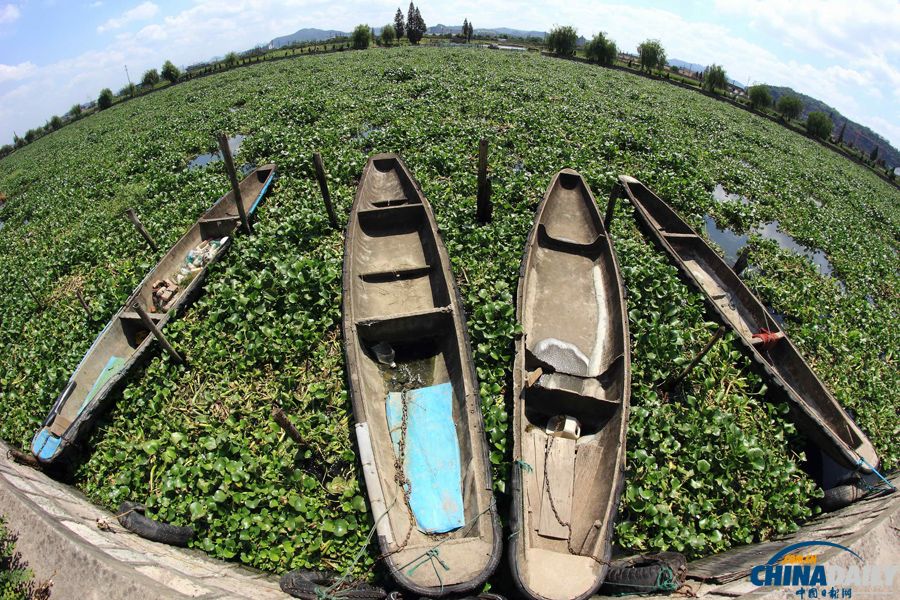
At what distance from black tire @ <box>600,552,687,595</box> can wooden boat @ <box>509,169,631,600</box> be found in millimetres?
505

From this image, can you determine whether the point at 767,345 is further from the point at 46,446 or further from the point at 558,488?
the point at 46,446

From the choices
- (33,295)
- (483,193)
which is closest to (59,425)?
(33,295)

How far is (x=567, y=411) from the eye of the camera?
5.36m

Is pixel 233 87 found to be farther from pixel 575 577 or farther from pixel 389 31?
pixel 389 31

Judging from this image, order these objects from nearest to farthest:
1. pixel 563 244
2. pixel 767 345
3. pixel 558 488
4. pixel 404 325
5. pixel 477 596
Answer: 1. pixel 477 596
2. pixel 558 488
3. pixel 404 325
4. pixel 767 345
5. pixel 563 244

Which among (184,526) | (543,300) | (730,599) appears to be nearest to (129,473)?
(184,526)

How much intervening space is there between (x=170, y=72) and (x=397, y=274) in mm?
49277

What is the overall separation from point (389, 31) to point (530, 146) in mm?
48249

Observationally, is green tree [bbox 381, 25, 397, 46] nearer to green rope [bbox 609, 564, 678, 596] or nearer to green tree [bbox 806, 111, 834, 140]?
green tree [bbox 806, 111, 834, 140]

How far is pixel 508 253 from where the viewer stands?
333 inches

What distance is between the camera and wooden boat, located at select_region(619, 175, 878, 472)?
545cm

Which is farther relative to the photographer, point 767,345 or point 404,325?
point 767,345

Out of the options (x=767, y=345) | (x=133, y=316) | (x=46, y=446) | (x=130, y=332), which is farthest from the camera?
(x=130, y=332)

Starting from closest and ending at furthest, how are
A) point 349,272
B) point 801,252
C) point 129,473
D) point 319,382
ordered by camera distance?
point 129,473 → point 319,382 → point 349,272 → point 801,252
